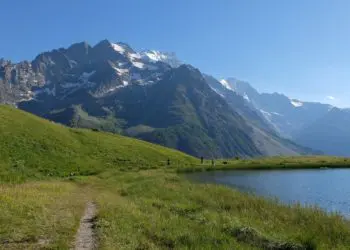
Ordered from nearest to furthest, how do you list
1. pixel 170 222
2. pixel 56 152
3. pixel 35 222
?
pixel 35 222 < pixel 170 222 < pixel 56 152

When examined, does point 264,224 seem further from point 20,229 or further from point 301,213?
point 20,229

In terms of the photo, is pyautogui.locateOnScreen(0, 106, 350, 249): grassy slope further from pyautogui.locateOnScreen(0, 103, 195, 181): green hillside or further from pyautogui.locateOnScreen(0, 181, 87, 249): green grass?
pyautogui.locateOnScreen(0, 103, 195, 181): green hillside

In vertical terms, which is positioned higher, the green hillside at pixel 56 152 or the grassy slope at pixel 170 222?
the green hillside at pixel 56 152

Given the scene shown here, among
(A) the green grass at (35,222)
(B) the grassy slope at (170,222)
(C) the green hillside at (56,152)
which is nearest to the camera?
(A) the green grass at (35,222)

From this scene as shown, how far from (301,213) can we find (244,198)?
8.44 m

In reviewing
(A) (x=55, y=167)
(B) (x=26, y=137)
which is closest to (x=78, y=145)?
(B) (x=26, y=137)

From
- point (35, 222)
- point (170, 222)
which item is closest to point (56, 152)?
point (35, 222)

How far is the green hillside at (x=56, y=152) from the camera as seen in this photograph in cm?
7431

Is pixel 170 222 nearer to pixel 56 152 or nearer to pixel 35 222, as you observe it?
pixel 35 222

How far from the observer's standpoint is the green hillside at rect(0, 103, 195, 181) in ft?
244

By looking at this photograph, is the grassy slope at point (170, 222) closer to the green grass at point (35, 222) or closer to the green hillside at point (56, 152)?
the green grass at point (35, 222)

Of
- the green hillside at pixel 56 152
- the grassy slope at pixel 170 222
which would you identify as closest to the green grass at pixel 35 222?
the grassy slope at pixel 170 222

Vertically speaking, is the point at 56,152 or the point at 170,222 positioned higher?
the point at 56,152

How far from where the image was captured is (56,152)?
89.0m
